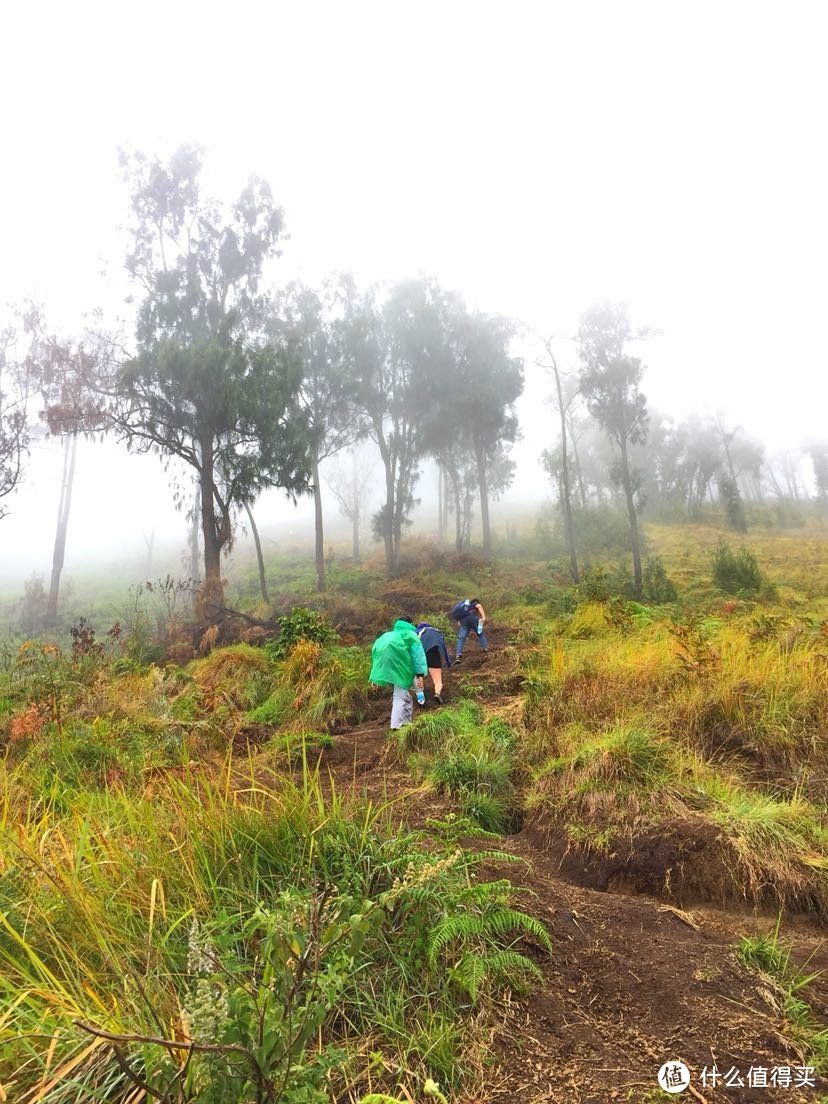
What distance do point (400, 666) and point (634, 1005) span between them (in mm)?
4333

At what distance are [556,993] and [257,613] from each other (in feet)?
49.5

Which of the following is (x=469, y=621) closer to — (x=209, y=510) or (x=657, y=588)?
(x=209, y=510)

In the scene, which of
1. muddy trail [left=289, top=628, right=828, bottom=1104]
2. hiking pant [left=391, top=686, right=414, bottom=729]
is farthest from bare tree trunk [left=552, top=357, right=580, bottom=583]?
muddy trail [left=289, top=628, right=828, bottom=1104]

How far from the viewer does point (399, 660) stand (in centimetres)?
627

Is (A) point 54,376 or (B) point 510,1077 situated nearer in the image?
(B) point 510,1077

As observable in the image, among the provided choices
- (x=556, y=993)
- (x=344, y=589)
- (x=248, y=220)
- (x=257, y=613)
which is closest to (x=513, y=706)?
(x=556, y=993)

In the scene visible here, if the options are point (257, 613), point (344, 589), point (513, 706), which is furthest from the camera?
point (344, 589)

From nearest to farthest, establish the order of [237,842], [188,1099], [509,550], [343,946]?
1. [188,1099]
2. [343,946]
3. [237,842]
4. [509,550]

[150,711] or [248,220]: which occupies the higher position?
[248,220]

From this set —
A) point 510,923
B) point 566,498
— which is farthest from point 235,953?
point 566,498

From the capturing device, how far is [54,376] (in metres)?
14.7

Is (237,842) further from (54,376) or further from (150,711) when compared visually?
(54,376)

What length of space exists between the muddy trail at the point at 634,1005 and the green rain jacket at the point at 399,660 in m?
3.31

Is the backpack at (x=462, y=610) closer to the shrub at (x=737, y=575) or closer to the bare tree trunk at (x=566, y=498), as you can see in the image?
the shrub at (x=737, y=575)
